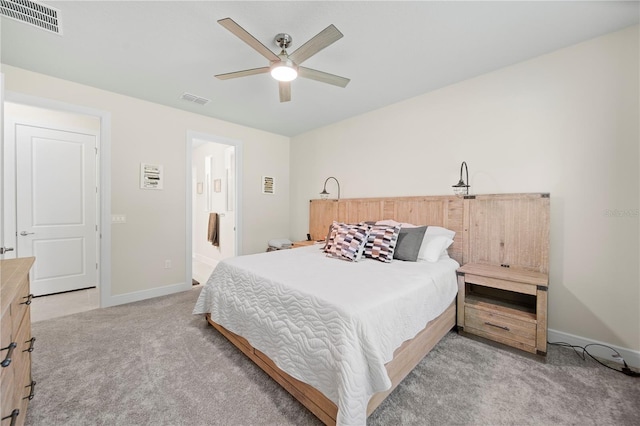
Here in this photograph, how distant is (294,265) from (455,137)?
2.28 metres

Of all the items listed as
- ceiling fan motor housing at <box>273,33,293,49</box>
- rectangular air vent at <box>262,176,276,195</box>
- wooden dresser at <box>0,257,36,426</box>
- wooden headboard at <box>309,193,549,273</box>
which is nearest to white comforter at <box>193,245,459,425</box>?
wooden headboard at <box>309,193,549,273</box>

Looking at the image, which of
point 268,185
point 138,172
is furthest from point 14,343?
point 268,185

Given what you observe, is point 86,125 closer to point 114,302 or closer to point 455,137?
point 114,302

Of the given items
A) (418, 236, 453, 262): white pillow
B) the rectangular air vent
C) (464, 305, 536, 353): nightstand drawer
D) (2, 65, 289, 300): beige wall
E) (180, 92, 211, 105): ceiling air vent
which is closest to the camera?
(464, 305, 536, 353): nightstand drawer

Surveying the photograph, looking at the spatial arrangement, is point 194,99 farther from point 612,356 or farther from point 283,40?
point 612,356

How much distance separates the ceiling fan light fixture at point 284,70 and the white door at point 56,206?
3429mm

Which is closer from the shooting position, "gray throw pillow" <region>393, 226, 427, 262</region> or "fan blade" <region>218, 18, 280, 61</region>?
"fan blade" <region>218, 18, 280, 61</region>

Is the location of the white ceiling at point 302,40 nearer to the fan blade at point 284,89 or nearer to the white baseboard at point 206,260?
the fan blade at point 284,89

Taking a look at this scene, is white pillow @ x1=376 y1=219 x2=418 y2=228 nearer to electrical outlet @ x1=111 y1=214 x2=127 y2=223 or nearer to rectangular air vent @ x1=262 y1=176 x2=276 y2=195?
rectangular air vent @ x1=262 y1=176 x2=276 y2=195

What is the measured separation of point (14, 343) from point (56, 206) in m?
3.49

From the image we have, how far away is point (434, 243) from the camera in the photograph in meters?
2.62

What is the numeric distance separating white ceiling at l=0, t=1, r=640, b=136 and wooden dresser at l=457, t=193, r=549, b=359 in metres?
1.36

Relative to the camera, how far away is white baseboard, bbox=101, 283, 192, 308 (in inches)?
122

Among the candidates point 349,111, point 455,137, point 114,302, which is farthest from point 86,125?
point 455,137
